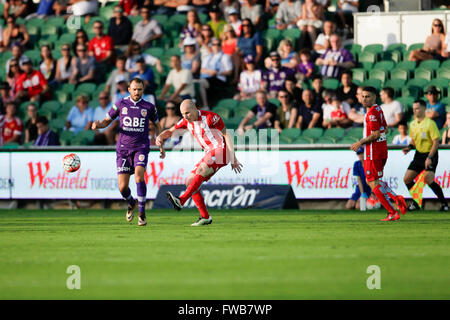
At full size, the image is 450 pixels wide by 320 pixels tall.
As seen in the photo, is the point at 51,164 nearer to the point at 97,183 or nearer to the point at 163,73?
the point at 97,183

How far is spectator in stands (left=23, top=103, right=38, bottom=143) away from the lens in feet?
75.2

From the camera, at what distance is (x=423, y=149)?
59.0 feet

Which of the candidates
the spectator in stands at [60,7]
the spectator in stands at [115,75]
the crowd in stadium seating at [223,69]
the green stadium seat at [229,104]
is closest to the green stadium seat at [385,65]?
the crowd in stadium seating at [223,69]

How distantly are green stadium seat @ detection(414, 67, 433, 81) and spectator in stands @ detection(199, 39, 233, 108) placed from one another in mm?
4564

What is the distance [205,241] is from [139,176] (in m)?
3.55

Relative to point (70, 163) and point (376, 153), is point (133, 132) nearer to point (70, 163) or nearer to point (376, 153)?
point (70, 163)

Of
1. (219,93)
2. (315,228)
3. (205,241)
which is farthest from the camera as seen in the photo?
(219,93)

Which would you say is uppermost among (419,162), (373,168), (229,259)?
(373,168)

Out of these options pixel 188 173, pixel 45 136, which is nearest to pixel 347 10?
pixel 188 173

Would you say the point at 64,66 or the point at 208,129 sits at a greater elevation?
the point at 64,66

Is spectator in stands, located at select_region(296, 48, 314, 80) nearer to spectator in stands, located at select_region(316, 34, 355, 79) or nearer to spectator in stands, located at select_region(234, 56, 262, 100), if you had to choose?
spectator in stands, located at select_region(316, 34, 355, 79)

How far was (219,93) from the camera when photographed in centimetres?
2361

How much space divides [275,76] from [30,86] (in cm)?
695
